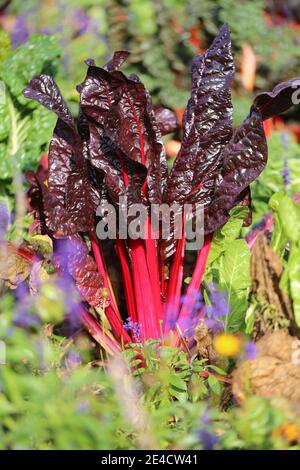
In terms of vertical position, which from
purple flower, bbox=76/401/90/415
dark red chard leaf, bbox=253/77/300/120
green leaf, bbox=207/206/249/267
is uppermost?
dark red chard leaf, bbox=253/77/300/120

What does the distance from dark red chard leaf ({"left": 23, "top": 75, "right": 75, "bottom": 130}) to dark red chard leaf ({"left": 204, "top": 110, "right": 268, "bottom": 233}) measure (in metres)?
0.46

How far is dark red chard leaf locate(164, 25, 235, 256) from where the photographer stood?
209 cm

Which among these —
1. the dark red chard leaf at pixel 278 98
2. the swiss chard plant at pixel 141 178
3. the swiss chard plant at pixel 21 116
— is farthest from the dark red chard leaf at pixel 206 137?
the swiss chard plant at pixel 21 116

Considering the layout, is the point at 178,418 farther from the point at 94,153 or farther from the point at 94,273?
the point at 94,153

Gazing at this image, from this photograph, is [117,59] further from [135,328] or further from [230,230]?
[135,328]

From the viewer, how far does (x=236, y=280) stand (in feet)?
6.61

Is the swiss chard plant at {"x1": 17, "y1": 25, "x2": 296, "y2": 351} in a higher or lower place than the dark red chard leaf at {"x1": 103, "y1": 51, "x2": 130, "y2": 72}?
lower

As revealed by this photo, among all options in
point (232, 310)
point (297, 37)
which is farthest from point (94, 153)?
point (297, 37)

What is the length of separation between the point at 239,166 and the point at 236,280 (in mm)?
321

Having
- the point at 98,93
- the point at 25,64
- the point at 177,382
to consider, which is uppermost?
the point at 25,64

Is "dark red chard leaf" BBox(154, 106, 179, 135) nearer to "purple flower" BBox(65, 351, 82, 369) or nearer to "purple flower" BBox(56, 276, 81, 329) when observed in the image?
"purple flower" BBox(56, 276, 81, 329)

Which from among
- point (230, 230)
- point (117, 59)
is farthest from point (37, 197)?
point (230, 230)

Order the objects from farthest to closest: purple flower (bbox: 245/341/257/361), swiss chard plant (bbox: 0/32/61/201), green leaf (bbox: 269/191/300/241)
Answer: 1. swiss chard plant (bbox: 0/32/61/201)
2. green leaf (bbox: 269/191/300/241)
3. purple flower (bbox: 245/341/257/361)

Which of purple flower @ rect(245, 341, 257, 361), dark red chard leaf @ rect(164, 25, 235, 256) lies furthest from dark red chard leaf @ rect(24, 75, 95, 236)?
purple flower @ rect(245, 341, 257, 361)
